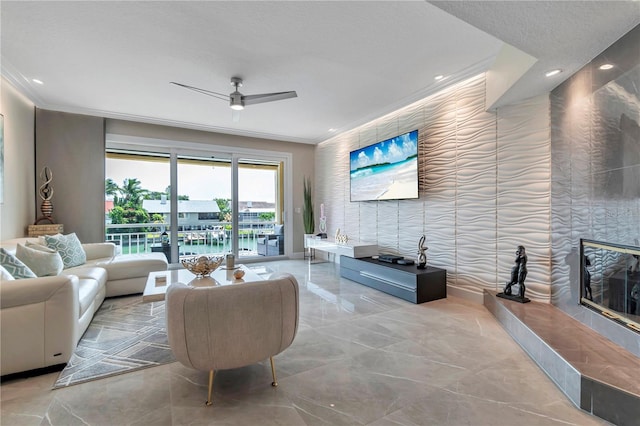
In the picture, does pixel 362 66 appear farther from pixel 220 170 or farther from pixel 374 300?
pixel 220 170

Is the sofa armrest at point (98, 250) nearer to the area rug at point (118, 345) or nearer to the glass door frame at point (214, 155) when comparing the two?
the area rug at point (118, 345)

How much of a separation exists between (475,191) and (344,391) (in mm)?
2664

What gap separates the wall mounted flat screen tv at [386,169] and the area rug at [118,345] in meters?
3.29

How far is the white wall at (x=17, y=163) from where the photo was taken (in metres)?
3.33

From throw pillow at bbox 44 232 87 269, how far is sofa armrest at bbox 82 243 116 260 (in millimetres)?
354

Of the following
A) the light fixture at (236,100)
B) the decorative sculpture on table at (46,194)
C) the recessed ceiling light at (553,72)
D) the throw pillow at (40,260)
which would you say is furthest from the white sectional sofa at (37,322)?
the recessed ceiling light at (553,72)

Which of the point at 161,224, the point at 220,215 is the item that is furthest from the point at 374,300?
the point at 161,224

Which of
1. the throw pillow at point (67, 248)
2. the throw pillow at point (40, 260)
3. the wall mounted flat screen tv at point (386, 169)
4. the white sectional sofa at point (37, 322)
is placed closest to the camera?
the white sectional sofa at point (37, 322)

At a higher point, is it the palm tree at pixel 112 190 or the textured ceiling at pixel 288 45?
the textured ceiling at pixel 288 45

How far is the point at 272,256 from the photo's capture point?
20.3 ft

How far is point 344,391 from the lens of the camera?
1718 mm

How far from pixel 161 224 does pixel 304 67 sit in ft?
12.7

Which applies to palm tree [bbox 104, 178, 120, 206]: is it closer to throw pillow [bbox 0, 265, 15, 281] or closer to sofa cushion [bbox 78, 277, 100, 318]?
sofa cushion [bbox 78, 277, 100, 318]

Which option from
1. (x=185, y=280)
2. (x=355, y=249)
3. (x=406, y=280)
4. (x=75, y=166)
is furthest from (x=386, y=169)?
(x=75, y=166)
